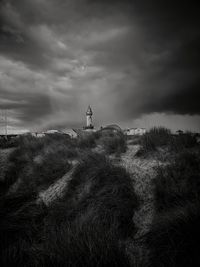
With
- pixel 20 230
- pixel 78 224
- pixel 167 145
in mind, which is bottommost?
pixel 20 230

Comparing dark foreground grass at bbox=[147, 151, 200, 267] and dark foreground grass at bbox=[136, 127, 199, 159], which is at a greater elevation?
dark foreground grass at bbox=[136, 127, 199, 159]

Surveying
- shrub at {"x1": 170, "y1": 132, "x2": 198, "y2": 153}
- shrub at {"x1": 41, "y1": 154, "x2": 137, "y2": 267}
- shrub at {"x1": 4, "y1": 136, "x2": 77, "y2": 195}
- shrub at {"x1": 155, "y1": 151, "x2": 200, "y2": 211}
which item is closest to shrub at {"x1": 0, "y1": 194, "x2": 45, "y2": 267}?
shrub at {"x1": 41, "y1": 154, "x2": 137, "y2": 267}

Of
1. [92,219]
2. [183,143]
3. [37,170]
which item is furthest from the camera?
[37,170]

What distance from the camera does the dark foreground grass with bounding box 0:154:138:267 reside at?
112 inches

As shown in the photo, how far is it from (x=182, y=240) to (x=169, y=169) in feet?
8.96

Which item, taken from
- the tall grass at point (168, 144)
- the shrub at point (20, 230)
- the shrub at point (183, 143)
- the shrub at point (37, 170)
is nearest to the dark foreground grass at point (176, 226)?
the shrub at point (20, 230)

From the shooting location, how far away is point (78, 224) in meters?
3.65

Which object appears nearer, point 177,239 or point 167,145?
point 177,239

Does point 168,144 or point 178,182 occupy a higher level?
point 168,144

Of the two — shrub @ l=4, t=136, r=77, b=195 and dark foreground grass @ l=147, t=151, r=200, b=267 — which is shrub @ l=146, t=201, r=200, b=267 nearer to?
dark foreground grass @ l=147, t=151, r=200, b=267

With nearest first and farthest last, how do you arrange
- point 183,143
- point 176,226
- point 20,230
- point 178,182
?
point 176,226, point 20,230, point 178,182, point 183,143

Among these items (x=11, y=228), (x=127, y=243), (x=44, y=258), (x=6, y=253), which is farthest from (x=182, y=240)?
(x=11, y=228)

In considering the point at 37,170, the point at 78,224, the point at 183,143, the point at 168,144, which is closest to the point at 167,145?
the point at 168,144

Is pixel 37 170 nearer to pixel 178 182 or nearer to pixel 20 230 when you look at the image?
pixel 20 230
